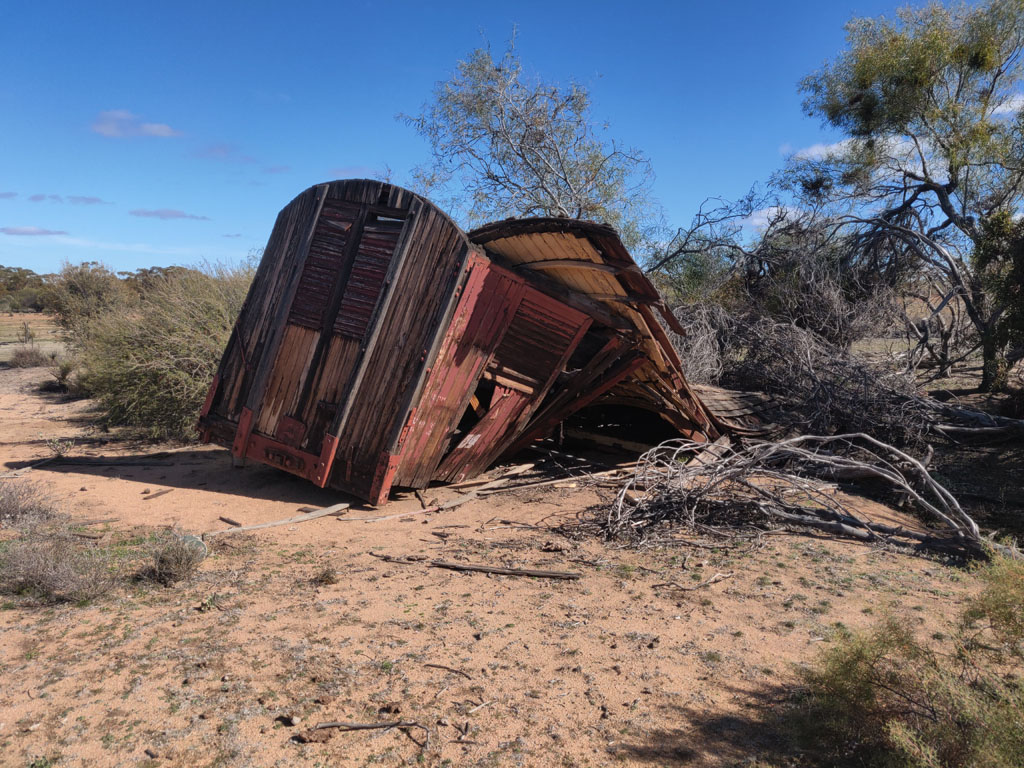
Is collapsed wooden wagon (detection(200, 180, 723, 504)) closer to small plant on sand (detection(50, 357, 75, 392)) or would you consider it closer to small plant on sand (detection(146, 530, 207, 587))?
small plant on sand (detection(146, 530, 207, 587))

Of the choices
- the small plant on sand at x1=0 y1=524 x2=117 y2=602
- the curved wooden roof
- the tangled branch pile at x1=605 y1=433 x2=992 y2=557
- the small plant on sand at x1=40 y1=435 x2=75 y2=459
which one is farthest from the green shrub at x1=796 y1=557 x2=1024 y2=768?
the small plant on sand at x1=40 y1=435 x2=75 y2=459

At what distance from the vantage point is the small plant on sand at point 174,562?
4.88 metres

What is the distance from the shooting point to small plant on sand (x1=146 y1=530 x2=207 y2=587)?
4.88 metres

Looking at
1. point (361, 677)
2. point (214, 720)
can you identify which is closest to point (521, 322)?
point (361, 677)

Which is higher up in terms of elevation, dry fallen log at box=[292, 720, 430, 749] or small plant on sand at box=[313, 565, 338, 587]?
small plant on sand at box=[313, 565, 338, 587]

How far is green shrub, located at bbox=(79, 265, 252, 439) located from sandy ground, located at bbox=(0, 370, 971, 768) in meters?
5.75

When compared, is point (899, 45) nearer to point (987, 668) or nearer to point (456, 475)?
point (456, 475)

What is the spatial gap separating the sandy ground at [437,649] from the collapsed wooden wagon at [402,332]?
1.05 m

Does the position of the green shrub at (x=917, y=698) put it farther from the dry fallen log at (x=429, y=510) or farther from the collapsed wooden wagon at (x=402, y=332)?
the dry fallen log at (x=429, y=510)

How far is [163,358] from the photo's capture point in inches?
468

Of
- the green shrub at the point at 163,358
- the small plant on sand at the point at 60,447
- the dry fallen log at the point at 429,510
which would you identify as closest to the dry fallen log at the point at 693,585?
the dry fallen log at the point at 429,510

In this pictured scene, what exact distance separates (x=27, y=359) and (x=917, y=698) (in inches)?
1009

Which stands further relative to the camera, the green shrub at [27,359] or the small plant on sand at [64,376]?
the green shrub at [27,359]

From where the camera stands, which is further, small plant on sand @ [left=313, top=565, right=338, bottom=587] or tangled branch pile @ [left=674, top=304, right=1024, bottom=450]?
tangled branch pile @ [left=674, top=304, right=1024, bottom=450]
